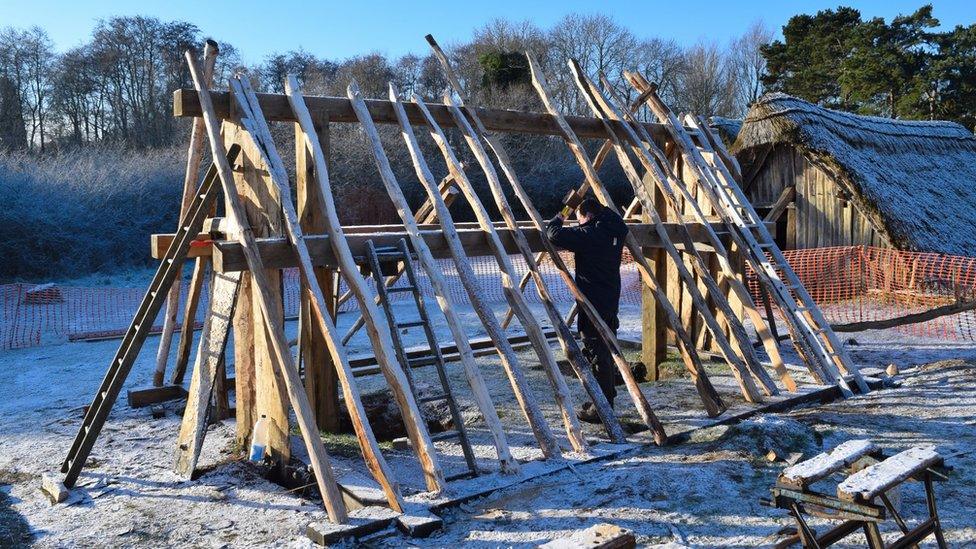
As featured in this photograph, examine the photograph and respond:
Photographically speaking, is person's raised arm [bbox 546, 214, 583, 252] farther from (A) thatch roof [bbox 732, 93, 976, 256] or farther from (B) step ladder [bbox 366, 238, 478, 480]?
(A) thatch roof [bbox 732, 93, 976, 256]

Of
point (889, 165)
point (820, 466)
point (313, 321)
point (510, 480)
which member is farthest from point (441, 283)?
point (889, 165)

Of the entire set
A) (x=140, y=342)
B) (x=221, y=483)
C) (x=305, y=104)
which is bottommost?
(x=221, y=483)

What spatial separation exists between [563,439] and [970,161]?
14.3m

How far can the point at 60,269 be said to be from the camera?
18.8 m

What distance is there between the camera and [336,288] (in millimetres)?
8047

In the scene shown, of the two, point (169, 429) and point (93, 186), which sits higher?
point (93, 186)

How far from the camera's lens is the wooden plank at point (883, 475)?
126 inches

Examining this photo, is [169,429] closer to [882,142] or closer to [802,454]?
[802,454]

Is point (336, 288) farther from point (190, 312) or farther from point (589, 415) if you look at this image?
point (589, 415)

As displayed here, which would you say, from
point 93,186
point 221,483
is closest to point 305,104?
point 221,483

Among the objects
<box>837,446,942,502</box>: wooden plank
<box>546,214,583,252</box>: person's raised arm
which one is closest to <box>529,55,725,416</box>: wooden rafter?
<box>546,214,583,252</box>: person's raised arm

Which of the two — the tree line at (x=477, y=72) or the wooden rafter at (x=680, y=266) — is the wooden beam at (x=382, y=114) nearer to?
the wooden rafter at (x=680, y=266)

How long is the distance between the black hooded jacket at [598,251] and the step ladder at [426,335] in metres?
1.51

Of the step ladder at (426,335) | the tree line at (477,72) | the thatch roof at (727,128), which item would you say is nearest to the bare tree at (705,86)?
the tree line at (477,72)
